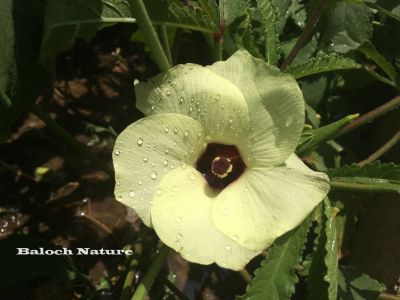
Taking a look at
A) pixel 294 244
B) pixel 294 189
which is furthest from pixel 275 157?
pixel 294 244

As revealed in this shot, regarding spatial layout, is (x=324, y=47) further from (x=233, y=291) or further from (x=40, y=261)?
(x=40, y=261)

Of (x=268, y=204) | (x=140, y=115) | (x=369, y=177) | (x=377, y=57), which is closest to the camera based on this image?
(x=268, y=204)

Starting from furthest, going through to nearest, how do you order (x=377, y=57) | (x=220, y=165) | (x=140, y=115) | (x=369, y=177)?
(x=140, y=115)
(x=377, y=57)
(x=369, y=177)
(x=220, y=165)

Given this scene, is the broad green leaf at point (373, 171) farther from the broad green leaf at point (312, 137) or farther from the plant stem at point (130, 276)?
the plant stem at point (130, 276)

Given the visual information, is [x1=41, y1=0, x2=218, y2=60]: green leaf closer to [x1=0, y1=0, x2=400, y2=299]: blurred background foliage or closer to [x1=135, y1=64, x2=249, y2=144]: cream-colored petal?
[x1=0, y1=0, x2=400, y2=299]: blurred background foliage

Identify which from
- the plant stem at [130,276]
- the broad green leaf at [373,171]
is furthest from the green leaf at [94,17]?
the plant stem at [130,276]

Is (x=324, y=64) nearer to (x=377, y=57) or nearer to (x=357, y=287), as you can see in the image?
(x=377, y=57)

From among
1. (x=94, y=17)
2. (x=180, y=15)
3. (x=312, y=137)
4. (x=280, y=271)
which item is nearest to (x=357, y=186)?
(x=312, y=137)
